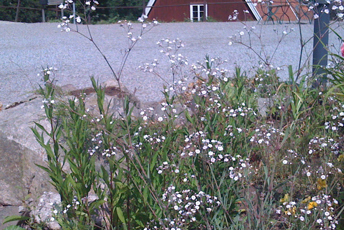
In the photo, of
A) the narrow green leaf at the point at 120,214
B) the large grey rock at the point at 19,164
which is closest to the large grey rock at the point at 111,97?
the large grey rock at the point at 19,164

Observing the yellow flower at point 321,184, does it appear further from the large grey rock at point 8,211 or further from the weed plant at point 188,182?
the large grey rock at point 8,211

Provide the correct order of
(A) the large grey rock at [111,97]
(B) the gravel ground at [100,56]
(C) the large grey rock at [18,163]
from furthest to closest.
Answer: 1. (B) the gravel ground at [100,56]
2. (A) the large grey rock at [111,97]
3. (C) the large grey rock at [18,163]

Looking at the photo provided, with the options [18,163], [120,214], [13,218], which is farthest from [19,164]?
[120,214]

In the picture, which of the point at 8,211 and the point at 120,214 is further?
the point at 8,211

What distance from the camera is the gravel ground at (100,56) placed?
6.70 m

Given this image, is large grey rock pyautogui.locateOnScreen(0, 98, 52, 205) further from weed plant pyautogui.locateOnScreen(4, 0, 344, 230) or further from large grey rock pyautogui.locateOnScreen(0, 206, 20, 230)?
weed plant pyautogui.locateOnScreen(4, 0, 344, 230)

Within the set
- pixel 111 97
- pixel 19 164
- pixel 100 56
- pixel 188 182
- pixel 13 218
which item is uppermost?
pixel 100 56

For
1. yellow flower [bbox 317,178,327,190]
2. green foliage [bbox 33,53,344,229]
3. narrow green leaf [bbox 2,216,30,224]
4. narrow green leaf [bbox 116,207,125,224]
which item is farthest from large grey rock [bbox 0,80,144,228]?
yellow flower [bbox 317,178,327,190]

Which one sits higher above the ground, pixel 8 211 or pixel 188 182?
pixel 188 182

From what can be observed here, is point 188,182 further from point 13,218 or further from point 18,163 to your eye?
point 18,163

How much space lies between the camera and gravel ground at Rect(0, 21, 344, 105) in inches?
264

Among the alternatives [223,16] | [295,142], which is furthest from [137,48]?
[223,16]

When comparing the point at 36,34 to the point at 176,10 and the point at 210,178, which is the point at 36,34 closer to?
the point at 210,178

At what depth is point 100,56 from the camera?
9.40m
